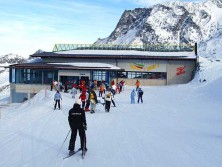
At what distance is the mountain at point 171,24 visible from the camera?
175750 millimetres

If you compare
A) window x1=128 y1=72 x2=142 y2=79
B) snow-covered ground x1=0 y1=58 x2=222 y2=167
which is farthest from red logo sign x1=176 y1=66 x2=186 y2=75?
snow-covered ground x1=0 y1=58 x2=222 y2=167

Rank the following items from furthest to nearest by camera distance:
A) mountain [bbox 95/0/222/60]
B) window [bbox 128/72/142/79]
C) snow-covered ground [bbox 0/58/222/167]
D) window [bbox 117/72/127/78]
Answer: mountain [bbox 95/0/222/60]
window [bbox 128/72/142/79]
window [bbox 117/72/127/78]
snow-covered ground [bbox 0/58/222/167]

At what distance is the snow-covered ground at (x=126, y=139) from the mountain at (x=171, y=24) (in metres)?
152

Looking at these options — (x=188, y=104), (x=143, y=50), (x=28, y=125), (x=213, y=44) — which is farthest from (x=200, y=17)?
(x=28, y=125)

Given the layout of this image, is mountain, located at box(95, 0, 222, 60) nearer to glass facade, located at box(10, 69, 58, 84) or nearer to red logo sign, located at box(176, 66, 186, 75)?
red logo sign, located at box(176, 66, 186, 75)

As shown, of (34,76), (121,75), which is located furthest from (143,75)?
(34,76)

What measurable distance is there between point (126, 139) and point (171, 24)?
174652 mm

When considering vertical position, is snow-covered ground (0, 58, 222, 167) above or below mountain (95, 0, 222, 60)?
below

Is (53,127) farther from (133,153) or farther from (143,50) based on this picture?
(143,50)

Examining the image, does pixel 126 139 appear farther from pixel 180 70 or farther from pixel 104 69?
pixel 180 70

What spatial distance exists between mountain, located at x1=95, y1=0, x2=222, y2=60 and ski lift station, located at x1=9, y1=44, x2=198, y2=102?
121898 millimetres

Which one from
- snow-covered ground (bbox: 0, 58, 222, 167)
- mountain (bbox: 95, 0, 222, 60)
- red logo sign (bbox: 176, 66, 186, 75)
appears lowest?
snow-covered ground (bbox: 0, 58, 222, 167)

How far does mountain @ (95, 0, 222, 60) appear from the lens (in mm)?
175750

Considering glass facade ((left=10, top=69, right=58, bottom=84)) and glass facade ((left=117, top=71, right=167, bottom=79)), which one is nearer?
glass facade ((left=10, top=69, right=58, bottom=84))
